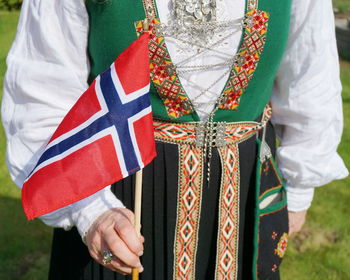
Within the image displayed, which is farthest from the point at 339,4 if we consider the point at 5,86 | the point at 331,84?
the point at 5,86

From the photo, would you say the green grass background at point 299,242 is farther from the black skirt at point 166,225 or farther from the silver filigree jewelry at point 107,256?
the silver filigree jewelry at point 107,256

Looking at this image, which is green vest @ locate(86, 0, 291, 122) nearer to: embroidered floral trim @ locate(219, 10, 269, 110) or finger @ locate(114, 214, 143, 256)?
embroidered floral trim @ locate(219, 10, 269, 110)

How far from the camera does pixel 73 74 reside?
1.31m

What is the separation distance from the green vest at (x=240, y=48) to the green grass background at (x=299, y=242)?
1.48m

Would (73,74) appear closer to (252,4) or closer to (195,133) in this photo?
(195,133)

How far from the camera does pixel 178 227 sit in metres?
1.44

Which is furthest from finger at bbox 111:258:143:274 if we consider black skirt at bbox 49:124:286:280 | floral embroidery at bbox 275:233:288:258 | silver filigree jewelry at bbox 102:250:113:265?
floral embroidery at bbox 275:233:288:258

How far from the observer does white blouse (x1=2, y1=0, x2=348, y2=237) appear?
4.16 feet

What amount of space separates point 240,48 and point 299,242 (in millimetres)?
2097

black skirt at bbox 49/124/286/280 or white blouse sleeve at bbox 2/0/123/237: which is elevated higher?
white blouse sleeve at bbox 2/0/123/237

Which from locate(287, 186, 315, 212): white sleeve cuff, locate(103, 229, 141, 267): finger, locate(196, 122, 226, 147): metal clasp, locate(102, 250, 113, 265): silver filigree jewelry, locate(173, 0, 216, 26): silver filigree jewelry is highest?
locate(173, 0, 216, 26): silver filigree jewelry

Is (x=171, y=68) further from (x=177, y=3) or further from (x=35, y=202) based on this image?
(x=35, y=202)

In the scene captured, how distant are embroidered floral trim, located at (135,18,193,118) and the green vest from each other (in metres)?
0.01

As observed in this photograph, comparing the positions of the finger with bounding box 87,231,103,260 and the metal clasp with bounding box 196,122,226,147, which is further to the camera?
the metal clasp with bounding box 196,122,226,147
